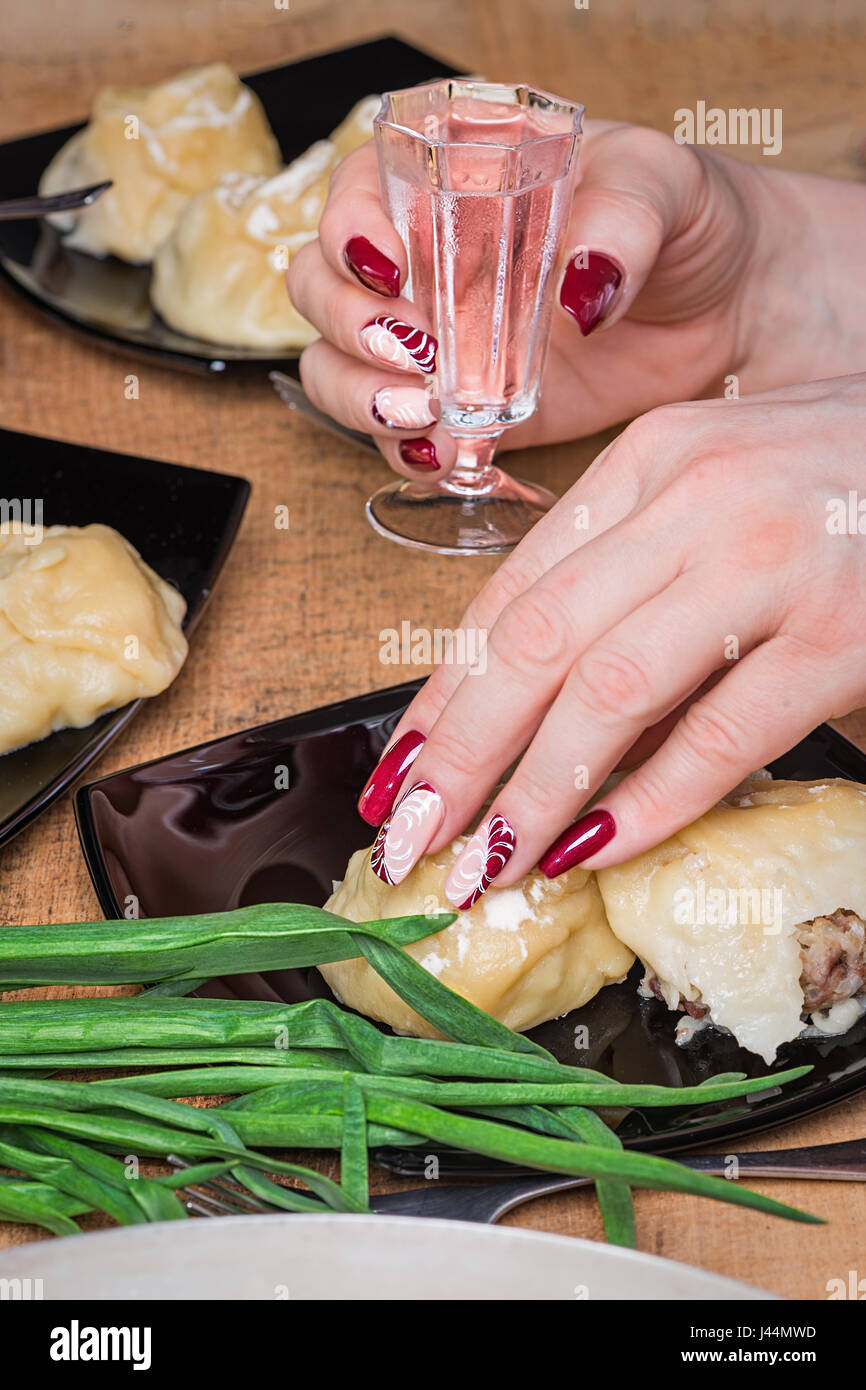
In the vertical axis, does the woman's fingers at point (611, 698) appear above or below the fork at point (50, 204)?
below

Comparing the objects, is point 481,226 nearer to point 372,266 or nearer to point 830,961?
point 372,266

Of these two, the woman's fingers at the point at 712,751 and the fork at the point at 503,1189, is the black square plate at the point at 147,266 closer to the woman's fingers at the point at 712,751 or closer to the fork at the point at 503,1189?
the woman's fingers at the point at 712,751

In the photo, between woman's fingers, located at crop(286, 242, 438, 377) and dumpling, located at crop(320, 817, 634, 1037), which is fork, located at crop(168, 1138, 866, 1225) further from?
woman's fingers, located at crop(286, 242, 438, 377)

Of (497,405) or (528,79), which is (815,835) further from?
(528,79)

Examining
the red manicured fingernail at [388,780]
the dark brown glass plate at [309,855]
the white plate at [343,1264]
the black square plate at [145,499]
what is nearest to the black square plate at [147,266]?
the black square plate at [145,499]

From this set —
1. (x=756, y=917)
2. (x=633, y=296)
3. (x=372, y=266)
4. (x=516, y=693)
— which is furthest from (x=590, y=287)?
(x=756, y=917)

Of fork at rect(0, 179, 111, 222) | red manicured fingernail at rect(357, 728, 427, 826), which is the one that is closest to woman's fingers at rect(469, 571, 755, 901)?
red manicured fingernail at rect(357, 728, 427, 826)

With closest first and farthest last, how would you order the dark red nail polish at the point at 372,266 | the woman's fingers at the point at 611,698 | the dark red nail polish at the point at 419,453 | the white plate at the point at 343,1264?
the white plate at the point at 343,1264
the woman's fingers at the point at 611,698
the dark red nail polish at the point at 372,266
the dark red nail polish at the point at 419,453

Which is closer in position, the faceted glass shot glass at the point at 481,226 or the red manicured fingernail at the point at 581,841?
the red manicured fingernail at the point at 581,841
